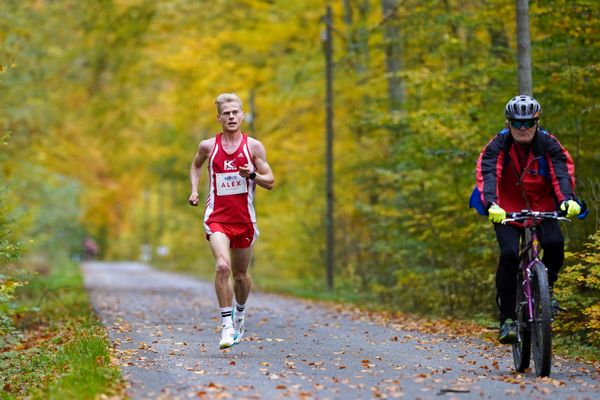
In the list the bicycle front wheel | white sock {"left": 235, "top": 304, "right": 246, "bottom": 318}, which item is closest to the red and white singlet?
white sock {"left": 235, "top": 304, "right": 246, "bottom": 318}

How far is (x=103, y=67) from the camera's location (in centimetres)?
2805

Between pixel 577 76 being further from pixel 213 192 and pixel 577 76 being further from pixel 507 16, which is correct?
pixel 213 192

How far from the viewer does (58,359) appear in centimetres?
942

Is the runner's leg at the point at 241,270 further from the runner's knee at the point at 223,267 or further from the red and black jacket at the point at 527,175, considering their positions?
the red and black jacket at the point at 527,175

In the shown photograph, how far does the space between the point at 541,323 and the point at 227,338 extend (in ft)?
9.39

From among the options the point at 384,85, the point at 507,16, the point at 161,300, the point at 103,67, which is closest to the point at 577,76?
the point at 507,16

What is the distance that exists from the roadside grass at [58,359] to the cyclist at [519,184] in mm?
3192

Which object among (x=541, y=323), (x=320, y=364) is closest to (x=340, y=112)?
(x=320, y=364)

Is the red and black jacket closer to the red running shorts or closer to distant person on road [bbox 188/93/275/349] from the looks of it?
distant person on road [bbox 188/93/275/349]

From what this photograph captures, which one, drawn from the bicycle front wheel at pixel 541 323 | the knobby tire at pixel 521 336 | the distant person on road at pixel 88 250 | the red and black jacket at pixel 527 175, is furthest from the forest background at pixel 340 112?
the distant person on road at pixel 88 250

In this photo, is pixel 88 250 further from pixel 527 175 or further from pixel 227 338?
pixel 527 175

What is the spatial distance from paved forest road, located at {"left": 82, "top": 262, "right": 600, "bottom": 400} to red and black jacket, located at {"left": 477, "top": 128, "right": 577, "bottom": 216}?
4.62ft

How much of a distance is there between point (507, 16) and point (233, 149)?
7.40m

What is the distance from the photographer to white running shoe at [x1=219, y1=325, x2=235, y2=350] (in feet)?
30.1
